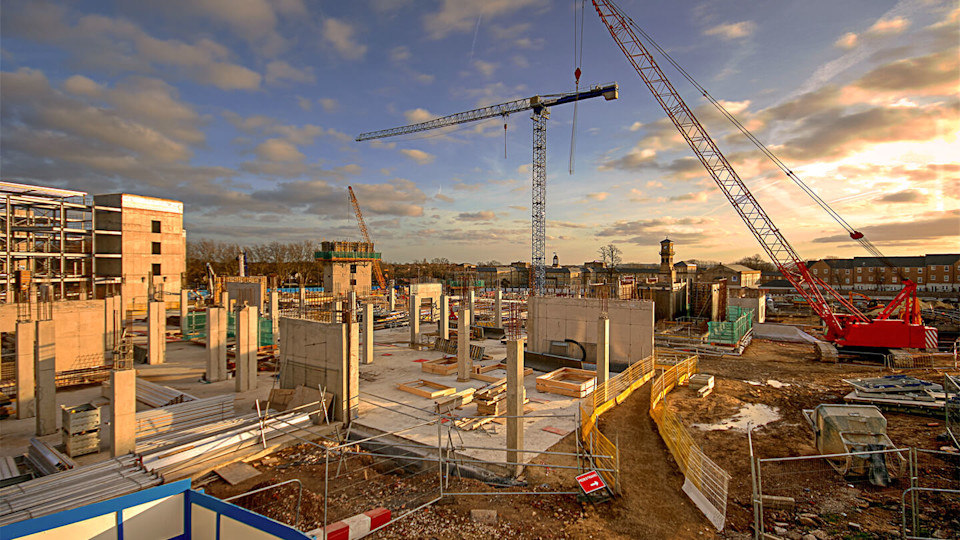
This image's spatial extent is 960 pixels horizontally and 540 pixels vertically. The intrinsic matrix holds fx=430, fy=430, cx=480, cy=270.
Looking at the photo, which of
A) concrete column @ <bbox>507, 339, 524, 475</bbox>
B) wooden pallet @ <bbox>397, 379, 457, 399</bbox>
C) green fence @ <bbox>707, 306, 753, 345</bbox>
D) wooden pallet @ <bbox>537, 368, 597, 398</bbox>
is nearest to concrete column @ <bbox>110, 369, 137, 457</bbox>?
wooden pallet @ <bbox>397, 379, 457, 399</bbox>

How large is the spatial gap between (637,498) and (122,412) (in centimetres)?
1238

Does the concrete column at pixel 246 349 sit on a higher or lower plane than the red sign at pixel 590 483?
higher

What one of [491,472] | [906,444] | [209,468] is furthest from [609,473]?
[209,468]

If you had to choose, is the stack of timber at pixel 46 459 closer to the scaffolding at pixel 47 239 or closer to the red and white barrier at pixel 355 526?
the red and white barrier at pixel 355 526

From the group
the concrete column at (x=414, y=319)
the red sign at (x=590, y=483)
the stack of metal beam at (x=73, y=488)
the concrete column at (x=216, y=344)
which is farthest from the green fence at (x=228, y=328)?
the red sign at (x=590, y=483)

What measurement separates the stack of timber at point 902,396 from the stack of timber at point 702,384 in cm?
439

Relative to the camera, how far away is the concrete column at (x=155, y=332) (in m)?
21.5

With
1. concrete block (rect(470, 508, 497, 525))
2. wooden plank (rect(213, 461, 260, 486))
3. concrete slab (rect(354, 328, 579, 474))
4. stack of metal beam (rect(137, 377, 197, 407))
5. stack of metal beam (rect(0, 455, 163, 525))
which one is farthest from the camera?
stack of metal beam (rect(137, 377, 197, 407))

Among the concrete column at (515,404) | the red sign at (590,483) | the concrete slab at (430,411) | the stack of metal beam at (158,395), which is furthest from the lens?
the stack of metal beam at (158,395)

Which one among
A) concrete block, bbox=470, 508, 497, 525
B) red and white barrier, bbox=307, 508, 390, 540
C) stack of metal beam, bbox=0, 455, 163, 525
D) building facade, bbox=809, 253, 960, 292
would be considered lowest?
concrete block, bbox=470, 508, 497, 525

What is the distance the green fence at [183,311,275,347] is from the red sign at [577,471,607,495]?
22.1 meters

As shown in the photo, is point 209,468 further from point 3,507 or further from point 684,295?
point 684,295

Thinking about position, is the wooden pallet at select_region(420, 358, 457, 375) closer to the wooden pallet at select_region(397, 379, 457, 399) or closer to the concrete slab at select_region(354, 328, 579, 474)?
the concrete slab at select_region(354, 328, 579, 474)

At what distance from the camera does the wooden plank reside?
408 inches
